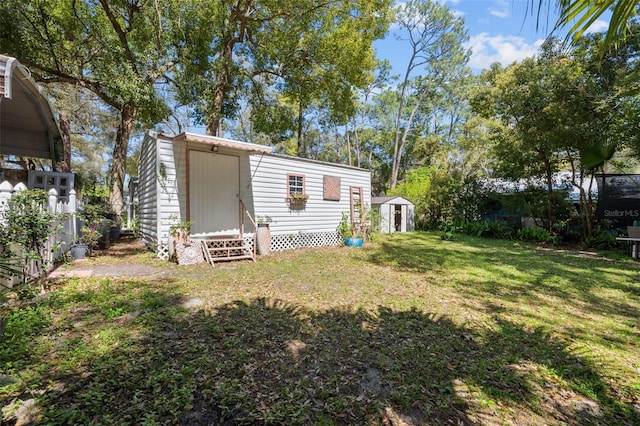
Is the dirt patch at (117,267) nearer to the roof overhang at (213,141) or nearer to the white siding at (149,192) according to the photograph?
the white siding at (149,192)

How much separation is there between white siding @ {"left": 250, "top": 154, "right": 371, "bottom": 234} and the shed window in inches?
5.6

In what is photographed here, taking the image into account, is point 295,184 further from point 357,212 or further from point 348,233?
point 357,212

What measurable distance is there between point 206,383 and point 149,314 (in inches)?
65.7

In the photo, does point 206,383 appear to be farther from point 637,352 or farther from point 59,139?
point 59,139

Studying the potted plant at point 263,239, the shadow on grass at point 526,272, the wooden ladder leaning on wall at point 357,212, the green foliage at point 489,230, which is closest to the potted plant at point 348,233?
the wooden ladder leaning on wall at point 357,212

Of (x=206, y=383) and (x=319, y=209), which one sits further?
(x=319, y=209)

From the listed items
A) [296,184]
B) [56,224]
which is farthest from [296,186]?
[56,224]

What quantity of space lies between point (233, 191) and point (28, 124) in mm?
4321

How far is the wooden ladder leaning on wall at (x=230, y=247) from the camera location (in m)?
6.96

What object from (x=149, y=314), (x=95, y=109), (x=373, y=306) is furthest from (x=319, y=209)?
(x=95, y=109)

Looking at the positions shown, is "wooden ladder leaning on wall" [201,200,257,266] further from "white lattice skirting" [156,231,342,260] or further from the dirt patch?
the dirt patch

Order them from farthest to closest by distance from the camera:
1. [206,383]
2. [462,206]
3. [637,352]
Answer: [462,206], [637,352], [206,383]

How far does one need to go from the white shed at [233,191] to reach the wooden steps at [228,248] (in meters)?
0.26

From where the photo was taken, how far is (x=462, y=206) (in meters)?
15.8
